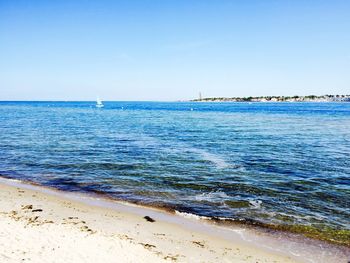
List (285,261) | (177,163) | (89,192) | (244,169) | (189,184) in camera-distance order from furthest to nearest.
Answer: (177,163) < (244,169) < (189,184) < (89,192) < (285,261)

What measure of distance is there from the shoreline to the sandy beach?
0.09 ft

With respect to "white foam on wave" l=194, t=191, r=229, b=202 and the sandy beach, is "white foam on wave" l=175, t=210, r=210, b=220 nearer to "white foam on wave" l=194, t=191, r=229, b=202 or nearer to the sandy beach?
the sandy beach

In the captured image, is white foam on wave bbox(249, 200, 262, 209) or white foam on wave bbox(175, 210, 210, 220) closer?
white foam on wave bbox(175, 210, 210, 220)

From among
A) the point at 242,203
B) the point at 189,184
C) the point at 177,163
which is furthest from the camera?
the point at 177,163

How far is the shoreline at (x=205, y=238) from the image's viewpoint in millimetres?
9125

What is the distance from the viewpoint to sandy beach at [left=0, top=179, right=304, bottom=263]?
324 inches

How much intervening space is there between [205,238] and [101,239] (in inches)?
127

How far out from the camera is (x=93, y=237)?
372 inches

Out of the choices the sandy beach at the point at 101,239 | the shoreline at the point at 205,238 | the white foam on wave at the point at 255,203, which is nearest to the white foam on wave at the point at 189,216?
the shoreline at the point at 205,238

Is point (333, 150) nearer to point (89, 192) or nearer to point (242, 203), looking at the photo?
point (242, 203)

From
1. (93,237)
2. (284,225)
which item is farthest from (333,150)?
(93,237)

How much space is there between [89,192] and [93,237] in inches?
237

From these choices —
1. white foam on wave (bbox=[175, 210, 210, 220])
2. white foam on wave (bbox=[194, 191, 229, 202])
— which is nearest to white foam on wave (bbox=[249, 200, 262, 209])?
white foam on wave (bbox=[194, 191, 229, 202])

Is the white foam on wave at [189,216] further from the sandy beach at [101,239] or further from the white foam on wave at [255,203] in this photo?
the white foam on wave at [255,203]
